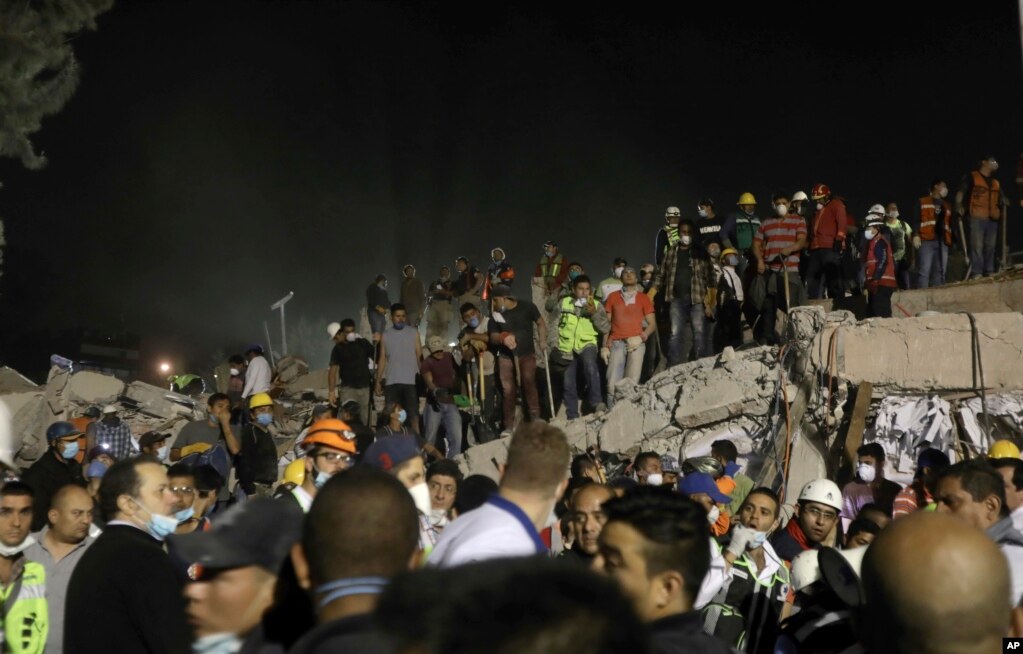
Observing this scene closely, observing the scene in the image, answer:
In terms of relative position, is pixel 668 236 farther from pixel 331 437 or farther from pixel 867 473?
pixel 331 437

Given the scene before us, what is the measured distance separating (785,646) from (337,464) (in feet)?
9.97

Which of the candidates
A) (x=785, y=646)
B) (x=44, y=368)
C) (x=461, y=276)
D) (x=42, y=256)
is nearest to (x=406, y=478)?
(x=785, y=646)

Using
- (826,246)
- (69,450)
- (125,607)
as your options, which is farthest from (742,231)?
(125,607)

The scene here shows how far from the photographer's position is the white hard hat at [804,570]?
534cm

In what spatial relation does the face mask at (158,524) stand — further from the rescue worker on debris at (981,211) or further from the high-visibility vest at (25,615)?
the rescue worker on debris at (981,211)

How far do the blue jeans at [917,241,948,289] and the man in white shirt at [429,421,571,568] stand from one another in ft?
39.3

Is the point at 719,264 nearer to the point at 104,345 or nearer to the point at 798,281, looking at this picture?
the point at 798,281

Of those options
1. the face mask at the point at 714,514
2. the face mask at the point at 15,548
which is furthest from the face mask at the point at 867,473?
the face mask at the point at 15,548

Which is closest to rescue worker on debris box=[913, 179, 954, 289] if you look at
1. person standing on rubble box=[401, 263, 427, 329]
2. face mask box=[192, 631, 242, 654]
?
person standing on rubble box=[401, 263, 427, 329]

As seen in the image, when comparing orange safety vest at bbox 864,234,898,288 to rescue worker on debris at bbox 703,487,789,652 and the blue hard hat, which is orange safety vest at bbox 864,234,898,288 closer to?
rescue worker on debris at bbox 703,487,789,652

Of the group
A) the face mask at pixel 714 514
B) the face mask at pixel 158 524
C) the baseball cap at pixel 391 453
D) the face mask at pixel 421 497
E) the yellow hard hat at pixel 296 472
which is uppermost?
the baseball cap at pixel 391 453

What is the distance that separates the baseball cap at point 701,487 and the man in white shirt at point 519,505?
123 inches

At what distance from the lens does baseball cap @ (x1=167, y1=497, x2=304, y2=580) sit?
2.85 meters

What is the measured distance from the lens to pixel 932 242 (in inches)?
588
